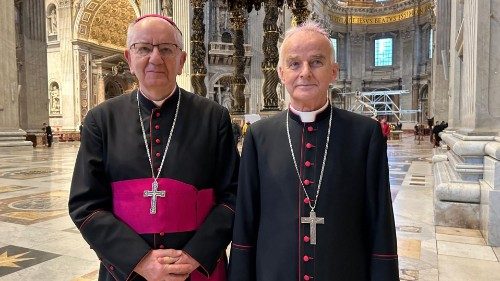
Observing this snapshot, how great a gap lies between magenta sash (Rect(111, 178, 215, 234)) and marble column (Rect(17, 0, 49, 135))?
19.4 m

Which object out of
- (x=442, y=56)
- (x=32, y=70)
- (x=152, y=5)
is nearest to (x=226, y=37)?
(x=152, y=5)

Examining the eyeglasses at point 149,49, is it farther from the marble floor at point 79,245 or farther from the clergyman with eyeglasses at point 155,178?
the marble floor at point 79,245

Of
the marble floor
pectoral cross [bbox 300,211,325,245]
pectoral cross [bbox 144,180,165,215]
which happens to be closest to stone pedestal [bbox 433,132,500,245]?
the marble floor

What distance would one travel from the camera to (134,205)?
1.63 meters

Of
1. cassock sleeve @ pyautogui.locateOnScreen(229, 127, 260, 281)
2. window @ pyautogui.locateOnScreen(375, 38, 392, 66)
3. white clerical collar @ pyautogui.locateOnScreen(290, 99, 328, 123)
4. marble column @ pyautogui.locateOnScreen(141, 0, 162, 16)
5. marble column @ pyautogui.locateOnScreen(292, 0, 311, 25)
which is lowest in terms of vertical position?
cassock sleeve @ pyautogui.locateOnScreen(229, 127, 260, 281)

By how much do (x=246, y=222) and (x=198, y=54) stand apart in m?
7.90

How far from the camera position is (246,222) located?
1.56m

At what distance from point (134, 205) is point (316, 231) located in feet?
2.44

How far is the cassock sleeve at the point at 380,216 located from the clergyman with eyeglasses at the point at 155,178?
58 centimetres

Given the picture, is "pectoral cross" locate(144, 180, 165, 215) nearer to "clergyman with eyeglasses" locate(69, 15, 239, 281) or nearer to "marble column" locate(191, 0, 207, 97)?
"clergyman with eyeglasses" locate(69, 15, 239, 281)

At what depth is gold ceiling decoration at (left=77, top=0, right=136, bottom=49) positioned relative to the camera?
25.5 m

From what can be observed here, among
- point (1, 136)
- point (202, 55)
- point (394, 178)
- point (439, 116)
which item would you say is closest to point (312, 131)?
point (394, 178)

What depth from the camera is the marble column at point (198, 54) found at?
887 cm

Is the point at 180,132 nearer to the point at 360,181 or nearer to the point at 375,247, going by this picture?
the point at 360,181
